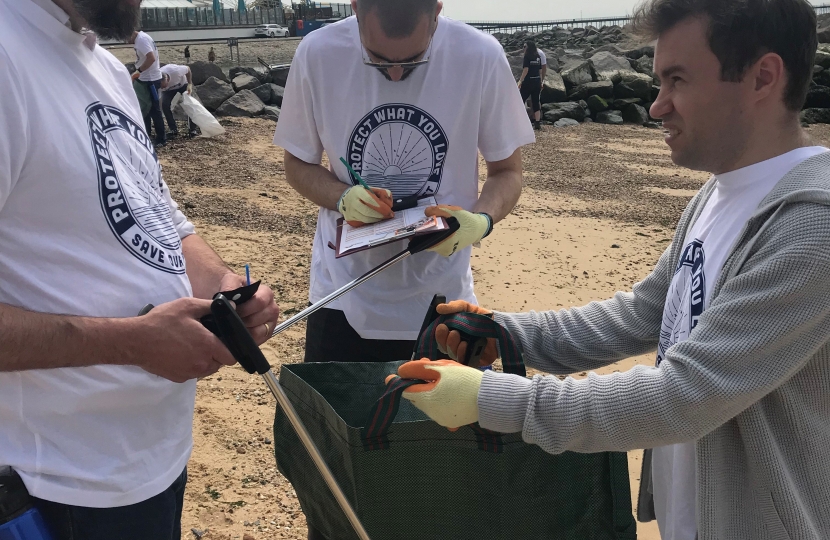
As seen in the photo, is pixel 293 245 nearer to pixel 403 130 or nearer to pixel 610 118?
pixel 403 130

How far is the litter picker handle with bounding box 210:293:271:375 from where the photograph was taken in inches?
60.0

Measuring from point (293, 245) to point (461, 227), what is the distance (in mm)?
4621

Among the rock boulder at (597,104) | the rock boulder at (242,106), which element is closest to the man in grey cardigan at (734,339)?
the rock boulder at (242,106)

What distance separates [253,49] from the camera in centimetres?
3594

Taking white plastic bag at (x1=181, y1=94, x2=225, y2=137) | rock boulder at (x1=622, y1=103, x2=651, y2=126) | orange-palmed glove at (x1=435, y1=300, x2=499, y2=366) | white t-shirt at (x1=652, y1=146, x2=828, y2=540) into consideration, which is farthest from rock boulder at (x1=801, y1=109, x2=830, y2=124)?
orange-palmed glove at (x1=435, y1=300, x2=499, y2=366)

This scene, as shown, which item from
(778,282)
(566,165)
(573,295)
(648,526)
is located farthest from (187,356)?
(566,165)

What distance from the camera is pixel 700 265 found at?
Answer: 172 cm

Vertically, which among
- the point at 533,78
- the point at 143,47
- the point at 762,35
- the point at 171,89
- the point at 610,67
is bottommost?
the point at 610,67

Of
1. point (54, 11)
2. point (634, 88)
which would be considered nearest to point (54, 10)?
point (54, 11)

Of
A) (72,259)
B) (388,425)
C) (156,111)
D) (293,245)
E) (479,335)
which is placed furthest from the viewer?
(156,111)

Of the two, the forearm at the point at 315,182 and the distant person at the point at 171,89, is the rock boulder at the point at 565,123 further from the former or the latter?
the forearm at the point at 315,182

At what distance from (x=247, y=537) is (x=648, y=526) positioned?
1756 mm

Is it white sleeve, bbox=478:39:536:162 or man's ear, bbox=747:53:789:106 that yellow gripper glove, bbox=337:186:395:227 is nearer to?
white sleeve, bbox=478:39:536:162

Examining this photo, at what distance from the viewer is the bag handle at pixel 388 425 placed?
5.28ft
